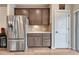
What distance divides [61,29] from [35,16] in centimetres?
142

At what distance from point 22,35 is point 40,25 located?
6.24 ft

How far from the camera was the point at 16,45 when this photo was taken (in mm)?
5895

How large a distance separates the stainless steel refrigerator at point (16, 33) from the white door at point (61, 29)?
186cm

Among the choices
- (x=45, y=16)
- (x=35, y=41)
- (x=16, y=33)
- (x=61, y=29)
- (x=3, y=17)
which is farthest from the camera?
(x=3, y=17)

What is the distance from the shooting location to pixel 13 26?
5.80 metres

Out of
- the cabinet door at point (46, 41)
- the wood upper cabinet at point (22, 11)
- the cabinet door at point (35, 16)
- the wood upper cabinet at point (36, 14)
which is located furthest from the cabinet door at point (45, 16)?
the cabinet door at point (46, 41)

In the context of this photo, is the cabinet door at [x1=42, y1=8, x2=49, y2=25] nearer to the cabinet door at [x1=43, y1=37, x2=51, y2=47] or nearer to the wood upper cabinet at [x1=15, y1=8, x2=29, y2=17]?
the wood upper cabinet at [x1=15, y1=8, x2=29, y2=17]

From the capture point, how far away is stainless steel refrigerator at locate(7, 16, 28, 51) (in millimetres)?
5758

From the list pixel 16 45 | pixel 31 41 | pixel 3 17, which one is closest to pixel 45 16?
pixel 31 41

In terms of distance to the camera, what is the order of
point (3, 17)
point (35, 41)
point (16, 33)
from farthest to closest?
1. point (3, 17)
2. point (35, 41)
3. point (16, 33)

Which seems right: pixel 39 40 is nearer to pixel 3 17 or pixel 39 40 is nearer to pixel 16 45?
pixel 16 45

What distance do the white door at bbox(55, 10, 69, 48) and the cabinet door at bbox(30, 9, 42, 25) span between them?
2.89 ft
